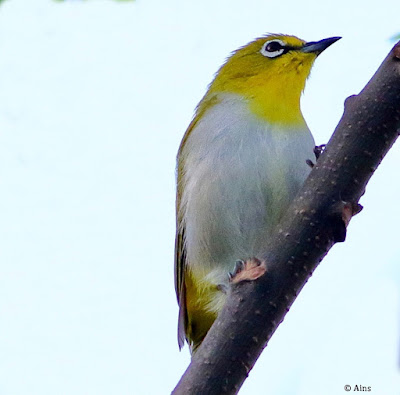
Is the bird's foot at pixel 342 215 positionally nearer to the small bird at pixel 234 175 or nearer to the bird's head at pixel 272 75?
→ the small bird at pixel 234 175

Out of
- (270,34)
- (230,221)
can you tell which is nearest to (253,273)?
(230,221)

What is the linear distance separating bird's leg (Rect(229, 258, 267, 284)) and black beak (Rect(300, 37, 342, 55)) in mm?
3415

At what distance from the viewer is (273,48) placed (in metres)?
6.14

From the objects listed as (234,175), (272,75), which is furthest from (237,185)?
(272,75)

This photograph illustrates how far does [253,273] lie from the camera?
2.69 meters

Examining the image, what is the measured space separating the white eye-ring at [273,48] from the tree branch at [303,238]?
3.12 m

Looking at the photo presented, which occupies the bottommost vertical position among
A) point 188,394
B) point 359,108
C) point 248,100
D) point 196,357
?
point 188,394

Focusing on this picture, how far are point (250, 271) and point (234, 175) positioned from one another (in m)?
2.15

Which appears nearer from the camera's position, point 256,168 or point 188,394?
point 188,394

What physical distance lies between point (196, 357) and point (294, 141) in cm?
262

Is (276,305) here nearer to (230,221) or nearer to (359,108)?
(359,108)

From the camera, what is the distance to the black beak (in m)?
5.69

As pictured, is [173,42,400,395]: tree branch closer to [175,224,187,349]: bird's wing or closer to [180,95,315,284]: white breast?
[180,95,315,284]: white breast

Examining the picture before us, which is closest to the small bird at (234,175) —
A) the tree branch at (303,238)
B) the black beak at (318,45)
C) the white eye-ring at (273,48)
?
the black beak at (318,45)
